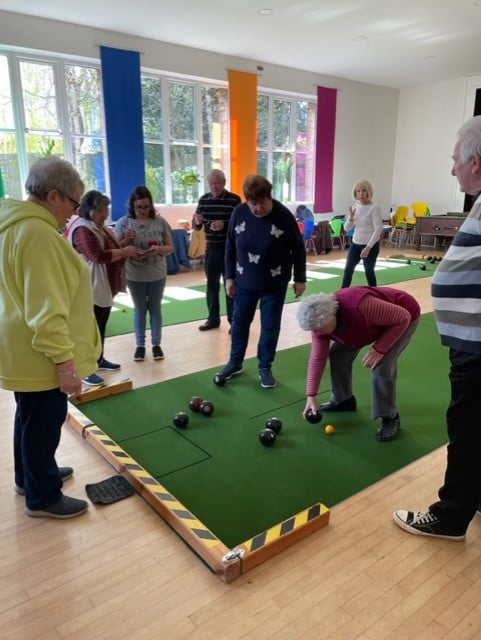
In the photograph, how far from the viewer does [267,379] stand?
3.48 metres

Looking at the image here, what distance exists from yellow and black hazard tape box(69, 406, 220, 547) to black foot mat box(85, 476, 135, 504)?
0.07 meters

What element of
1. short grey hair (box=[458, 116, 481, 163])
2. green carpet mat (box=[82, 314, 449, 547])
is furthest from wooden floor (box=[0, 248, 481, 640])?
short grey hair (box=[458, 116, 481, 163])

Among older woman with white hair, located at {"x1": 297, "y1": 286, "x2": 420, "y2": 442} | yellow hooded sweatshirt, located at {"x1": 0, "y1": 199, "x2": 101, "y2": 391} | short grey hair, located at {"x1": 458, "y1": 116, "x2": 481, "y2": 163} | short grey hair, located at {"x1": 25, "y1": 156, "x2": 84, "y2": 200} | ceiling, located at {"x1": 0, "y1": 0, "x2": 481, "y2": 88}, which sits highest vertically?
ceiling, located at {"x1": 0, "y1": 0, "x2": 481, "y2": 88}

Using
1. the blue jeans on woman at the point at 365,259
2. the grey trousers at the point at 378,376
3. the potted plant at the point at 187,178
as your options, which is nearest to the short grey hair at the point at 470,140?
the grey trousers at the point at 378,376

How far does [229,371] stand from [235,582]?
1885 millimetres

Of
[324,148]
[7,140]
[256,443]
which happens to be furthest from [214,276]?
[324,148]

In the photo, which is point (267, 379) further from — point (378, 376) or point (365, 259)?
point (365, 259)

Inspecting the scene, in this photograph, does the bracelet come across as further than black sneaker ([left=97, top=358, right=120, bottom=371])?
No

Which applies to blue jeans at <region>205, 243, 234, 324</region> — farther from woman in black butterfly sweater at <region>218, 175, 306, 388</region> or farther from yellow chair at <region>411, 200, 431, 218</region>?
yellow chair at <region>411, 200, 431, 218</region>

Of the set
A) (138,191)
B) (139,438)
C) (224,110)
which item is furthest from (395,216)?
(139,438)

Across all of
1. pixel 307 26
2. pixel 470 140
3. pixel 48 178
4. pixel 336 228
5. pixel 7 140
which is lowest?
pixel 336 228

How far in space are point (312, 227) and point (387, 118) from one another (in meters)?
4.26

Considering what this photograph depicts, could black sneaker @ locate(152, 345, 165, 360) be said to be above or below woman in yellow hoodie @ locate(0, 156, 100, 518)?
below

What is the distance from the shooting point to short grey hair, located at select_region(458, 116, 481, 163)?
1.60m
